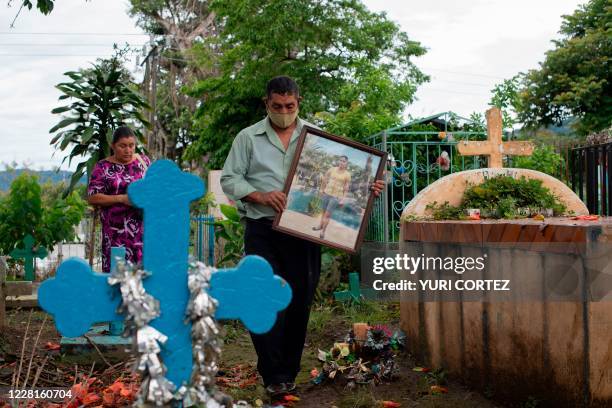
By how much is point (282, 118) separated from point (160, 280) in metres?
2.20

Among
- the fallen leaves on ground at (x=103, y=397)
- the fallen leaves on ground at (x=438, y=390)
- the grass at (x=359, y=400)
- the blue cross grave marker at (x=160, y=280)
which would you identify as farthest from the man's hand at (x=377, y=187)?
the blue cross grave marker at (x=160, y=280)

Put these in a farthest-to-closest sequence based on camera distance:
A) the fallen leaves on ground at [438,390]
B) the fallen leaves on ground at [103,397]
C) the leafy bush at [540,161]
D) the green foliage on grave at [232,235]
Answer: the leafy bush at [540,161] < the green foliage on grave at [232,235] < the fallen leaves on ground at [438,390] < the fallen leaves on ground at [103,397]

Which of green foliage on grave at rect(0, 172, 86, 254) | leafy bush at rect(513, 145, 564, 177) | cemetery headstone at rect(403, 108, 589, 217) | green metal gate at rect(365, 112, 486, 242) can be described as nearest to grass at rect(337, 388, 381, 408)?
cemetery headstone at rect(403, 108, 589, 217)

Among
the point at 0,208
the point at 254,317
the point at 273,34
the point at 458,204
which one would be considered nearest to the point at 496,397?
the point at 458,204

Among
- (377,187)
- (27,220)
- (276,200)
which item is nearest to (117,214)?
(276,200)

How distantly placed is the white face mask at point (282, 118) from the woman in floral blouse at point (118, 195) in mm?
1602

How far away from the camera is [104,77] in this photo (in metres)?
7.04

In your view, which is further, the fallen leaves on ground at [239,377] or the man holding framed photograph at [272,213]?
the fallen leaves on ground at [239,377]

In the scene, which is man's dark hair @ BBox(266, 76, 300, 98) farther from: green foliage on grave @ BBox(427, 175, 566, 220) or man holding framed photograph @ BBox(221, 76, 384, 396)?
green foliage on grave @ BBox(427, 175, 566, 220)

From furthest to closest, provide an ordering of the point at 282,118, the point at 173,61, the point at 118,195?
the point at 173,61 < the point at 118,195 < the point at 282,118

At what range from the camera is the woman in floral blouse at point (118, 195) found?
5.30 m

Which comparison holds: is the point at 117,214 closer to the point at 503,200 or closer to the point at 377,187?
the point at 377,187

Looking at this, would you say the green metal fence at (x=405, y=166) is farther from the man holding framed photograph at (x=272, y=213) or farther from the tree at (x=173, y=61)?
the tree at (x=173, y=61)

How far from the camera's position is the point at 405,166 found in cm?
960
